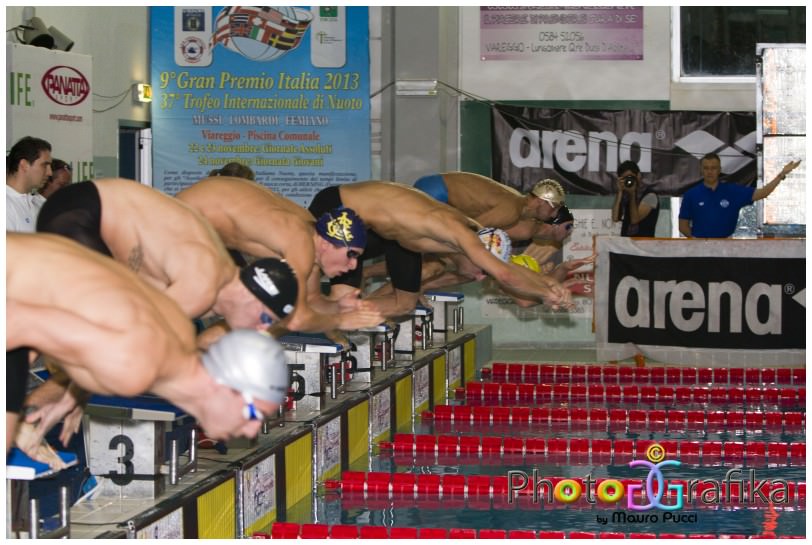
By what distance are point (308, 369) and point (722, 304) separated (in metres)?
5.02

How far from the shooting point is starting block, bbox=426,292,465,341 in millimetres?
9922

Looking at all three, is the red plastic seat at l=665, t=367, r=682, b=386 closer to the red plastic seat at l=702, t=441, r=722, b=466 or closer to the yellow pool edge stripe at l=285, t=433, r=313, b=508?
the red plastic seat at l=702, t=441, r=722, b=466

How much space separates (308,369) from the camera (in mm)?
6664

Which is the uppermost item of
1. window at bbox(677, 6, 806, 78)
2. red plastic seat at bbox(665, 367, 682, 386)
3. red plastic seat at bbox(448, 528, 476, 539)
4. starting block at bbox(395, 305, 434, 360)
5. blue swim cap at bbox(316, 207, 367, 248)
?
window at bbox(677, 6, 806, 78)

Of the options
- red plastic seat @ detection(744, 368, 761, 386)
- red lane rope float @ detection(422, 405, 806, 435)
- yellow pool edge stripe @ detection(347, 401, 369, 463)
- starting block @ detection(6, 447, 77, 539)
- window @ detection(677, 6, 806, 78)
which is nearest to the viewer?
starting block @ detection(6, 447, 77, 539)

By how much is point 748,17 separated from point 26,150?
327 inches

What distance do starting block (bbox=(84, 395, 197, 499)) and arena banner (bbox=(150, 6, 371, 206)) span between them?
25.3 ft

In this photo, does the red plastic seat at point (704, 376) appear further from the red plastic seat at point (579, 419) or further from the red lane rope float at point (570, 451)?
the red lane rope float at point (570, 451)

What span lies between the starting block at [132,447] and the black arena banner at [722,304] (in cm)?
646

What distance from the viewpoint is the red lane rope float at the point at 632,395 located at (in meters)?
9.20

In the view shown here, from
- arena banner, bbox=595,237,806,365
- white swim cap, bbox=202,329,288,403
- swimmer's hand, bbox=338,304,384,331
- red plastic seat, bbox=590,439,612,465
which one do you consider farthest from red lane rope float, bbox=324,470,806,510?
arena banner, bbox=595,237,806,365

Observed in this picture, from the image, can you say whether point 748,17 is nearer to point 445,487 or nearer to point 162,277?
point 445,487

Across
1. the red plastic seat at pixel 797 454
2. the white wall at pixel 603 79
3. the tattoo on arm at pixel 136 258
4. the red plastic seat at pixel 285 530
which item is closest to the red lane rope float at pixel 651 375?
the red plastic seat at pixel 797 454

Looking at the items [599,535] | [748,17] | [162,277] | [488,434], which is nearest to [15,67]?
[488,434]
